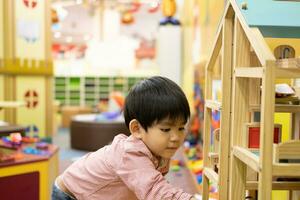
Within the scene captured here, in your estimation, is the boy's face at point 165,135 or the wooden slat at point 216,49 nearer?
the boy's face at point 165,135

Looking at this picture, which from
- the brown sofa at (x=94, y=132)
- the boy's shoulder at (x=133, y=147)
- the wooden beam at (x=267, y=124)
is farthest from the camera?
the brown sofa at (x=94, y=132)

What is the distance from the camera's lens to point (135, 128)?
127 centimetres

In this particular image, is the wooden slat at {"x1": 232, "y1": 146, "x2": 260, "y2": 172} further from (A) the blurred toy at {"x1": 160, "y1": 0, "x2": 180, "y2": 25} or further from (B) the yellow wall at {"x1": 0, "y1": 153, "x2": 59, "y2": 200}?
(A) the blurred toy at {"x1": 160, "y1": 0, "x2": 180, "y2": 25}

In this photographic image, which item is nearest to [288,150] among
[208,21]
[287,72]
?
[287,72]

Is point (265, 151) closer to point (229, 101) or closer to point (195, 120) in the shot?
point (229, 101)

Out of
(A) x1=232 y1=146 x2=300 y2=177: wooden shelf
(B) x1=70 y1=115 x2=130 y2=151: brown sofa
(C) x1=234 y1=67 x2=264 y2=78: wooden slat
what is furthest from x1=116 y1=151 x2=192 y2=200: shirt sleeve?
(B) x1=70 y1=115 x2=130 y2=151: brown sofa

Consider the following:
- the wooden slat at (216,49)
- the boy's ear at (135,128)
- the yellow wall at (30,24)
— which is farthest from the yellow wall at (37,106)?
the boy's ear at (135,128)

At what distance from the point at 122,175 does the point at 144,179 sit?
3.7 inches

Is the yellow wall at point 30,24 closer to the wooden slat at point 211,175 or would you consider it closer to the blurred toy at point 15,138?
the blurred toy at point 15,138

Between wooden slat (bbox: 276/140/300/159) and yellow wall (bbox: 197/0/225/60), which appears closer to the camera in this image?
wooden slat (bbox: 276/140/300/159)

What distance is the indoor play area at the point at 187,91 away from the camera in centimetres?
112

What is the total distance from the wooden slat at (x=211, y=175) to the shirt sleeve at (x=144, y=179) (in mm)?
259

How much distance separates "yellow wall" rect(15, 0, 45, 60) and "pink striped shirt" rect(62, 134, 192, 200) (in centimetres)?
310

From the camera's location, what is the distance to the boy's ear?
1.25 m
